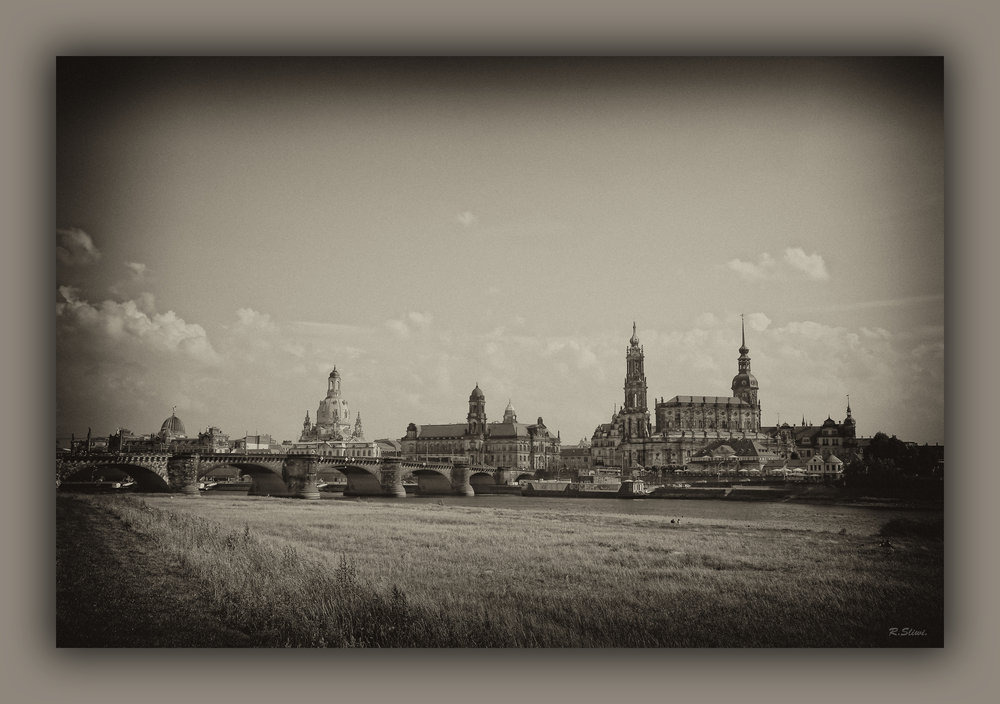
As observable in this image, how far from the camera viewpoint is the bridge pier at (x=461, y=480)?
21.6 meters

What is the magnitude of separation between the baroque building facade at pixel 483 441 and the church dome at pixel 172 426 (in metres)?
3.13

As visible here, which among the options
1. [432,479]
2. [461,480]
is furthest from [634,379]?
[461,480]

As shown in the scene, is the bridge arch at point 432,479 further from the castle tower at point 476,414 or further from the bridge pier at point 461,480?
the castle tower at point 476,414

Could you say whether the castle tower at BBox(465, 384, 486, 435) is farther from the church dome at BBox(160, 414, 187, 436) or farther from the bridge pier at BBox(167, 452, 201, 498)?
the bridge pier at BBox(167, 452, 201, 498)

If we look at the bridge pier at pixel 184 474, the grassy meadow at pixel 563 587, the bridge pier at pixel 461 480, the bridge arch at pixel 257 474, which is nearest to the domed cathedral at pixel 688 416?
the grassy meadow at pixel 563 587

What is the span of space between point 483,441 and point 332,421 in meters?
5.63

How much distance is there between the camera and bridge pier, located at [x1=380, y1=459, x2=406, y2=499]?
1902 centimetres

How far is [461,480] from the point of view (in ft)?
76.6

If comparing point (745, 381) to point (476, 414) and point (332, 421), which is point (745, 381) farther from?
point (332, 421)

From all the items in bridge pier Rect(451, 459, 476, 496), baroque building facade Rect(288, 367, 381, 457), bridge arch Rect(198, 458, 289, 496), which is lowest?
bridge pier Rect(451, 459, 476, 496)

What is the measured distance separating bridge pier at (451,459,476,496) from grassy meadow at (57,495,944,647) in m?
11.5

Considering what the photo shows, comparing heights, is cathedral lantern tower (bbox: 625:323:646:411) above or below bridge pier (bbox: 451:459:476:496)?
above

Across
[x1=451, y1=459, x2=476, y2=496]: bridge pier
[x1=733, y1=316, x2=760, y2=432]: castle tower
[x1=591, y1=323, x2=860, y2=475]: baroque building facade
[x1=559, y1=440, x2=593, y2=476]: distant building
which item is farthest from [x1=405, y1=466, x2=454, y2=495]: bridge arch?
[x1=733, y1=316, x2=760, y2=432]: castle tower
